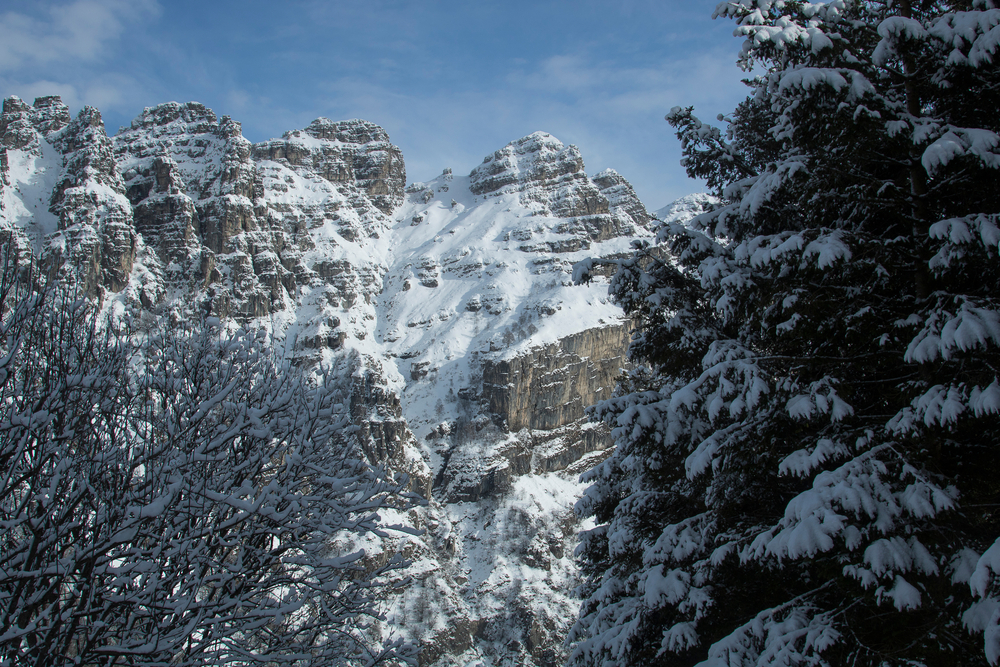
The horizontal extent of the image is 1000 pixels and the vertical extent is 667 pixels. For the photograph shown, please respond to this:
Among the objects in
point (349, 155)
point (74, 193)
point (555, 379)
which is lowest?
point (555, 379)

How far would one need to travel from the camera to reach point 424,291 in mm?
124438

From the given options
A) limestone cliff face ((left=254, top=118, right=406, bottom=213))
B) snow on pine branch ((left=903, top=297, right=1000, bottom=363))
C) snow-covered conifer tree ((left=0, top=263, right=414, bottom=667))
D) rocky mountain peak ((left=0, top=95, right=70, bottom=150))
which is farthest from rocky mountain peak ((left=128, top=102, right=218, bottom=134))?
snow on pine branch ((left=903, top=297, right=1000, bottom=363))

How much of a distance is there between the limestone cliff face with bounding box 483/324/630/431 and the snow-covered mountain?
0.39m

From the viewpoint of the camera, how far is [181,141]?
135000 millimetres

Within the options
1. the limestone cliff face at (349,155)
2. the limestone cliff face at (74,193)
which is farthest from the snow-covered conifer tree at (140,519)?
the limestone cliff face at (349,155)

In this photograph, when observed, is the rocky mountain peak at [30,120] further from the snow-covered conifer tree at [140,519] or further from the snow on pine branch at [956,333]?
the snow on pine branch at [956,333]

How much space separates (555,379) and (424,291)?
37602 mm

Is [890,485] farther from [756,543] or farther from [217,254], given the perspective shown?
[217,254]

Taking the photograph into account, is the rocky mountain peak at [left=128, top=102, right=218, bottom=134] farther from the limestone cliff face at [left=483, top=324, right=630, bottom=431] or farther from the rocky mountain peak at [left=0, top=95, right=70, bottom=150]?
the limestone cliff face at [left=483, top=324, right=630, bottom=431]

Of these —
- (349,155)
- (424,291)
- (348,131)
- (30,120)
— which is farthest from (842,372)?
(348,131)

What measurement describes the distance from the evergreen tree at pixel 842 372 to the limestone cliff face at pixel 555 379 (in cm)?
9439

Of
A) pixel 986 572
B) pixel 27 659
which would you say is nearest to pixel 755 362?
pixel 986 572

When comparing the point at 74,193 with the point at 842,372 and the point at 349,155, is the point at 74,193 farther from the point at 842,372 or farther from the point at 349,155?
the point at 842,372

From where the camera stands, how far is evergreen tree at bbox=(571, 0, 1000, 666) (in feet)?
15.8
